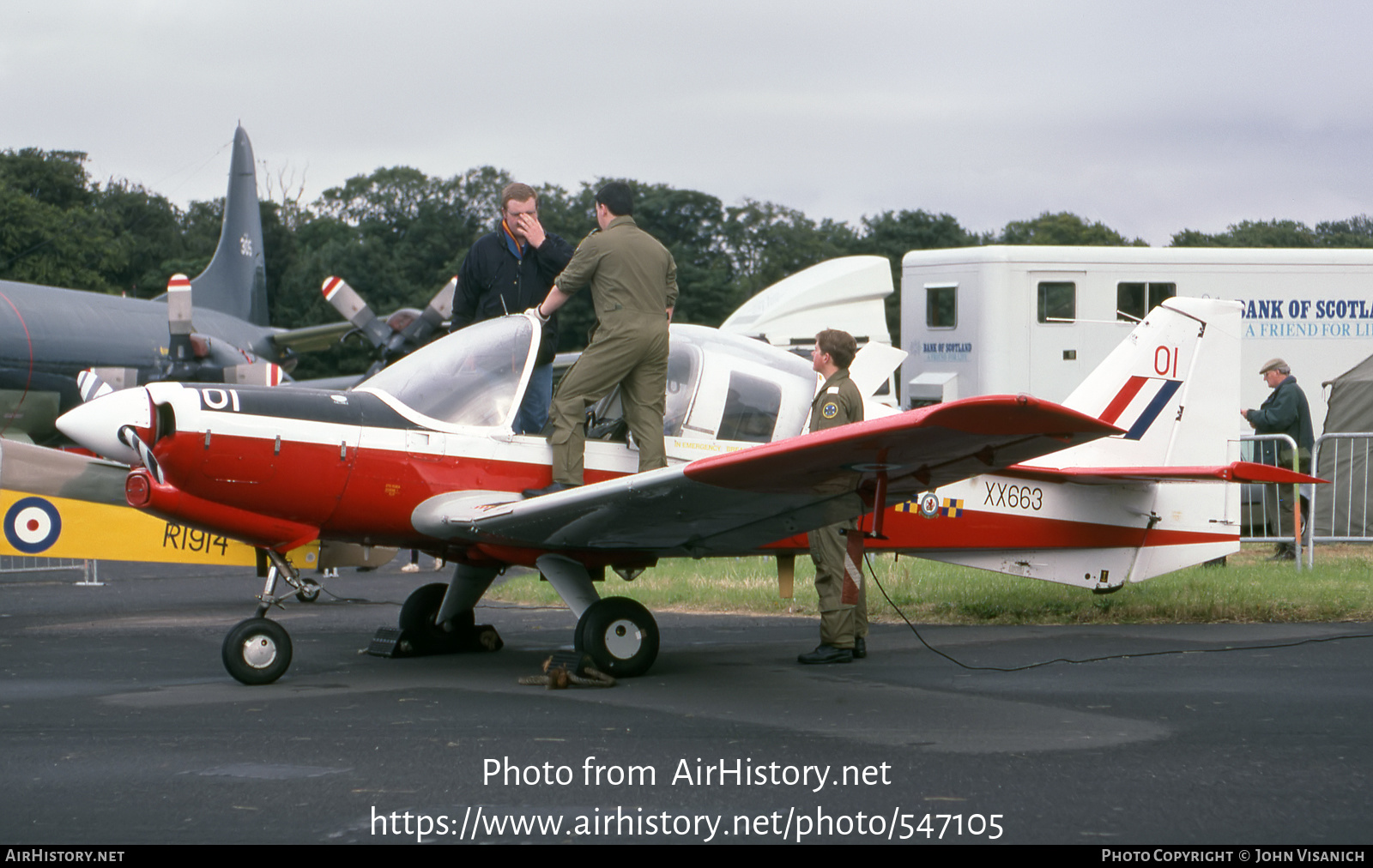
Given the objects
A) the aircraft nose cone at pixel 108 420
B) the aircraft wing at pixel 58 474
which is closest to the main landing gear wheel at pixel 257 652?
the aircraft nose cone at pixel 108 420

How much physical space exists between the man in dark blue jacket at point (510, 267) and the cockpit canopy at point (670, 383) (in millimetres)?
637

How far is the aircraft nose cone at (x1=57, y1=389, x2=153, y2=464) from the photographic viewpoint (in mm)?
5992

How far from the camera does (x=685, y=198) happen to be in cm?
7319

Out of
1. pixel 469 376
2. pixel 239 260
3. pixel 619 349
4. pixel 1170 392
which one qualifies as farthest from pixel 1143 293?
pixel 239 260

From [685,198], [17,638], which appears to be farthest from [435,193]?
[17,638]

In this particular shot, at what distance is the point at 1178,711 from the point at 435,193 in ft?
250

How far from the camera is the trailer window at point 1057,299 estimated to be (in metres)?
18.7

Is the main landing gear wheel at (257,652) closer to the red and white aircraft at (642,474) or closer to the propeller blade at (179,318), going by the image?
the red and white aircraft at (642,474)

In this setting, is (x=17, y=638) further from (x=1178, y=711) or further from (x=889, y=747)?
(x=1178, y=711)

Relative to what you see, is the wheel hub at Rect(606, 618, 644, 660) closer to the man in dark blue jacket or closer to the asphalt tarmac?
the asphalt tarmac

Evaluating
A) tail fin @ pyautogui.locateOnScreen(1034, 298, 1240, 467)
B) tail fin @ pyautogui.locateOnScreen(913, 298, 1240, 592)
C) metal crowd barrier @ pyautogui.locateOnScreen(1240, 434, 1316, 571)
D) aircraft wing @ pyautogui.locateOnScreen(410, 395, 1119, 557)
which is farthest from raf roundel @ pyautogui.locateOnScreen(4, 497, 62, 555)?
metal crowd barrier @ pyautogui.locateOnScreen(1240, 434, 1316, 571)

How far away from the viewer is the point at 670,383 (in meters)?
7.07

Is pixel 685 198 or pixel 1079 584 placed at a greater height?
pixel 685 198

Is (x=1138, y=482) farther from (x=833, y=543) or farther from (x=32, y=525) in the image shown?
(x=32, y=525)
